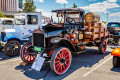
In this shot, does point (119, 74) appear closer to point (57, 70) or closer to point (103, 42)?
point (57, 70)

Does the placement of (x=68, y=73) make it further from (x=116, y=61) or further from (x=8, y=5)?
(x=8, y=5)

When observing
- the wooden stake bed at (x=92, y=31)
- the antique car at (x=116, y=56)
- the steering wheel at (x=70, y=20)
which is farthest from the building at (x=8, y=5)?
the antique car at (x=116, y=56)

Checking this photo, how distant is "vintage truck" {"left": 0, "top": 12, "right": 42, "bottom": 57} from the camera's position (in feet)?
19.8

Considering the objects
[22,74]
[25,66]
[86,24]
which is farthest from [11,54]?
[86,24]

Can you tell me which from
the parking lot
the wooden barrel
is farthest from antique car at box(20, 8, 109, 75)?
the parking lot

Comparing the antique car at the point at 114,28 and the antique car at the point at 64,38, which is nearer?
the antique car at the point at 64,38

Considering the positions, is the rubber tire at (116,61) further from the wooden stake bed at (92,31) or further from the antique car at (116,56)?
the wooden stake bed at (92,31)

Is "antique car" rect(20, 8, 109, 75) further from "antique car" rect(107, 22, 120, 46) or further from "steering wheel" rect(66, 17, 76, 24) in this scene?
"antique car" rect(107, 22, 120, 46)

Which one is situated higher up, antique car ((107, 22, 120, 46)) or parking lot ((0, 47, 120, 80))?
antique car ((107, 22, 120, 46))

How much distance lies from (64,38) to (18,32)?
10.8ft

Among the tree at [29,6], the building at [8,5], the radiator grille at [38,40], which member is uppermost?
the building at [8,5]

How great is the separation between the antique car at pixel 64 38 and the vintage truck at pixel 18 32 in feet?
3.26

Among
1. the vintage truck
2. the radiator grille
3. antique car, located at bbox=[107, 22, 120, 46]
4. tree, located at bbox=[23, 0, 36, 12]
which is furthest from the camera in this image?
tree, located at bbox=[23, 0, 36, 12]

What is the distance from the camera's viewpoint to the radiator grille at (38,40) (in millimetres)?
4296
